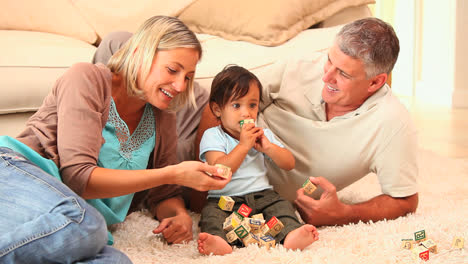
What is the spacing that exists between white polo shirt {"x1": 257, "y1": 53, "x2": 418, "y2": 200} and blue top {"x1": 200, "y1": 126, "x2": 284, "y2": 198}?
12 centimetres

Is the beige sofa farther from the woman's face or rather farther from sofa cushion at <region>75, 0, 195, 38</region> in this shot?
the woman's face

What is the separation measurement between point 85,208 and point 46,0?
2.07 m

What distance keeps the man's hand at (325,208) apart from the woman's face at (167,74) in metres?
0.56

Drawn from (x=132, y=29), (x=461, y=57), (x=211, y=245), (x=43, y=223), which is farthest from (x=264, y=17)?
(x=461, y=57)

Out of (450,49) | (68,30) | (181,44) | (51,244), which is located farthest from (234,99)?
(450,49)

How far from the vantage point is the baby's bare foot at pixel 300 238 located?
1.54 meters

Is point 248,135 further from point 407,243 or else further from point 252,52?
point 252,52

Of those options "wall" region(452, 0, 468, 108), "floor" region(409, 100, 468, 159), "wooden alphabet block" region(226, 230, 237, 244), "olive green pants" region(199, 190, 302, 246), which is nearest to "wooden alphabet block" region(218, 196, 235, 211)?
"olive green pants" region(199, 190, 302, 246)

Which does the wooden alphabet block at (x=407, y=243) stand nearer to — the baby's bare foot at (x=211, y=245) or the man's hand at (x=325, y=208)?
the man's hand at (x=325, y=208)

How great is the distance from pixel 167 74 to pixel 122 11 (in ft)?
5.16

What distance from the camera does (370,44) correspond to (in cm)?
182

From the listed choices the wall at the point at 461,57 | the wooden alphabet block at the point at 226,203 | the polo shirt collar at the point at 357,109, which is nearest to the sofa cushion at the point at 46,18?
the polo shirt collar at the point at 357,109

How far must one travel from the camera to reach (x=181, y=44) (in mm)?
1618

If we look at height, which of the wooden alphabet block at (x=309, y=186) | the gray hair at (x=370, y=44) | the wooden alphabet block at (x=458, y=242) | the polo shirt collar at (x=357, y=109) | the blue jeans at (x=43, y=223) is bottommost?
the wooden alphabet block at (x=458, y=242)
